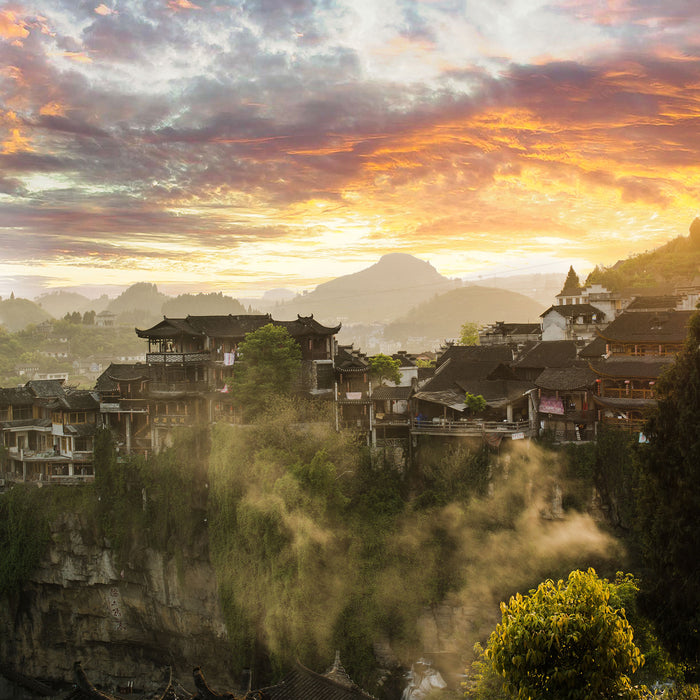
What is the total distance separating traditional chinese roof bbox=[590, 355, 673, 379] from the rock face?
24.5 meters

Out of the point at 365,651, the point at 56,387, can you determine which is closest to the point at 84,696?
the point at 365,651

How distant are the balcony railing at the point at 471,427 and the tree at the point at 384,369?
5.63 meters

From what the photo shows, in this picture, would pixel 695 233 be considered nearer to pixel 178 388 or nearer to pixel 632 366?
pixel 632 366

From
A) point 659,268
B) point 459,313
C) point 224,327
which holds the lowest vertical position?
point 224,327

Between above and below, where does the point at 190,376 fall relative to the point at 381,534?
above

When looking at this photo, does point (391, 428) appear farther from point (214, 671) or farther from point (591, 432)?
point (214, 671)

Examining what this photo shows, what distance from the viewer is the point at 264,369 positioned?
35219 millimetres

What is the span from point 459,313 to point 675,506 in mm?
146261

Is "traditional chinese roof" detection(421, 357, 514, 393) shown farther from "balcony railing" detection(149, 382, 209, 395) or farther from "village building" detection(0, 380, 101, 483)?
"village building" detection(0, 380, 101, 483)

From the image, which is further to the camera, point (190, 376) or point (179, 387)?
point (190, 376)

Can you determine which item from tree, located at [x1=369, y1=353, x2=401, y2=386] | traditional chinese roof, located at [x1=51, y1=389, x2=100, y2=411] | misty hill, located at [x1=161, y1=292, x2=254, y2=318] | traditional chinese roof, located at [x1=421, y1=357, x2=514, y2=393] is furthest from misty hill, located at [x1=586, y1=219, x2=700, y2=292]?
misty hill, located at [x1=161, y1=292, x2=254, y2=318]

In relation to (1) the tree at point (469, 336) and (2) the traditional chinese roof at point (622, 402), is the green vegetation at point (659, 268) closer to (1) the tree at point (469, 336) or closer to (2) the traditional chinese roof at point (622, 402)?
(1) the tree at point (469, 336)

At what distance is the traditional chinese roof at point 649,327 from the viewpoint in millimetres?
32281

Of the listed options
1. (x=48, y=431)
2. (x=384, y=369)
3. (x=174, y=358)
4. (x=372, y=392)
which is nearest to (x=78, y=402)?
(x=48, y=431)
